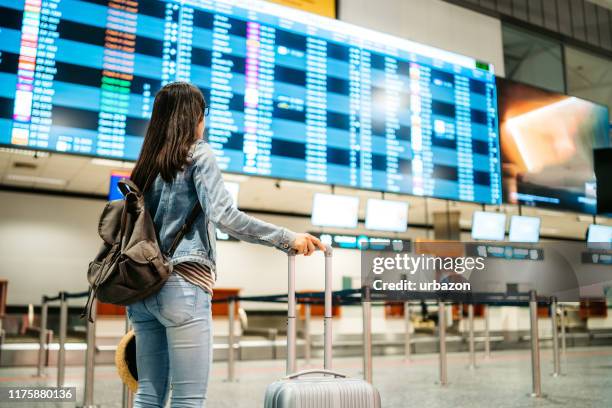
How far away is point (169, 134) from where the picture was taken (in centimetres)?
157

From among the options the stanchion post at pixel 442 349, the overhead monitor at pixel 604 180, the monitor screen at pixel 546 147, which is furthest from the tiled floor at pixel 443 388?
the monitor screen at pixel 546 147

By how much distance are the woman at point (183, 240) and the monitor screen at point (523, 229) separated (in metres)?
7.00

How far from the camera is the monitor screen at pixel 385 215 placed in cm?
709

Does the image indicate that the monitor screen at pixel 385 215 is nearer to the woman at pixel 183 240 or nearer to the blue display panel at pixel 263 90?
the blue display panel at pixel 263 90

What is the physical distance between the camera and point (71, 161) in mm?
9836

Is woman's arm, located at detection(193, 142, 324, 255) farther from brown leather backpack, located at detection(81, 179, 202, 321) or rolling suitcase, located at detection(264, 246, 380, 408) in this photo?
rolling suitcase, located at detection(264, 246, 380, 408)

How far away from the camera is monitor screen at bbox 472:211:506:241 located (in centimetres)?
770

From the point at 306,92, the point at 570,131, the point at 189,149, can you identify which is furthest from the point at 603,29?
the point at 189,149

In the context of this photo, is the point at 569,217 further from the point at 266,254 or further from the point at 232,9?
the point at 232,9

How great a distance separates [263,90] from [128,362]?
4307mm

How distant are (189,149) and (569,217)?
1412 cm

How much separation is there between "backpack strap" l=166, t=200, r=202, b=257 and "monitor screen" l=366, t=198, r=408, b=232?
558cm

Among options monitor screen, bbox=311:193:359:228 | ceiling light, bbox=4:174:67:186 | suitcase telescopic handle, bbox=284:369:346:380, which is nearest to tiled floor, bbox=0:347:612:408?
monitor screen, bbox=311:193:359:228

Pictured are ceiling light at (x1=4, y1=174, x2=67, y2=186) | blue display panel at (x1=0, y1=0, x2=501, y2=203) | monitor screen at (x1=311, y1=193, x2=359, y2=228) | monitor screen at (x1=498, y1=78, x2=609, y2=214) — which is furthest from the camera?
ceiling light at (x1=4, y1=174, x2=67, y2=186)
